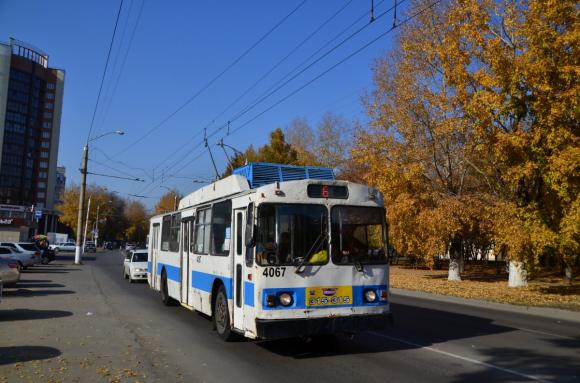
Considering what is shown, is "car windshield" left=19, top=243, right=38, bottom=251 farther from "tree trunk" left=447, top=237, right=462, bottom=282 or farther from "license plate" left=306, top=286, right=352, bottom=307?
"license plate" left=306, top=286, right=352, bottom=307

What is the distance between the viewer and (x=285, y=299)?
8.37m

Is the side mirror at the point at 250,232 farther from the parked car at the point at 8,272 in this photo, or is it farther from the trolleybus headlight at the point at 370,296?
the parked car at the point at 8,272

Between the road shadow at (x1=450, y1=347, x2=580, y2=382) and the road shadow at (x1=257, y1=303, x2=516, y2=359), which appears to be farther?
the road shadow at (x1=257, y1=303, x2=516, y2=359)

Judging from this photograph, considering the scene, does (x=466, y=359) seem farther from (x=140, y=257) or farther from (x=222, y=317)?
(x=140, y=257)

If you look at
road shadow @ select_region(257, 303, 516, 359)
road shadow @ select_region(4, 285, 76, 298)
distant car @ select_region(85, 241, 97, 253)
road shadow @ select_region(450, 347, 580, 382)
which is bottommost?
road shadow @ select_region(450, 347, 580, 382)

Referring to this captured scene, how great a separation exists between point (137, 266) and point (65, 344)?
49.6 feet

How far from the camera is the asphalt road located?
748 centimetres

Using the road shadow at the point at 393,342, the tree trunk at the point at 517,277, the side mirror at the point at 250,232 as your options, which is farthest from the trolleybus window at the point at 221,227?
the tree trunk at the point at 517,277

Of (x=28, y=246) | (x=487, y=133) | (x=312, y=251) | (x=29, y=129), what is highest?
(x=29, y=129)

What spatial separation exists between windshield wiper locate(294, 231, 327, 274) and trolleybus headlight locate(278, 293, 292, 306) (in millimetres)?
389

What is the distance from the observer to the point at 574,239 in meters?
19.5

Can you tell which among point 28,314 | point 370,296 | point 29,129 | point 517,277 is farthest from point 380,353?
point 29,129

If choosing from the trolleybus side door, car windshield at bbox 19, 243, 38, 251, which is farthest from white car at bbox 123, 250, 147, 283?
car windshield at bbox 19, 243, 38, 251

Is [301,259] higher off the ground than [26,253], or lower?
lower
